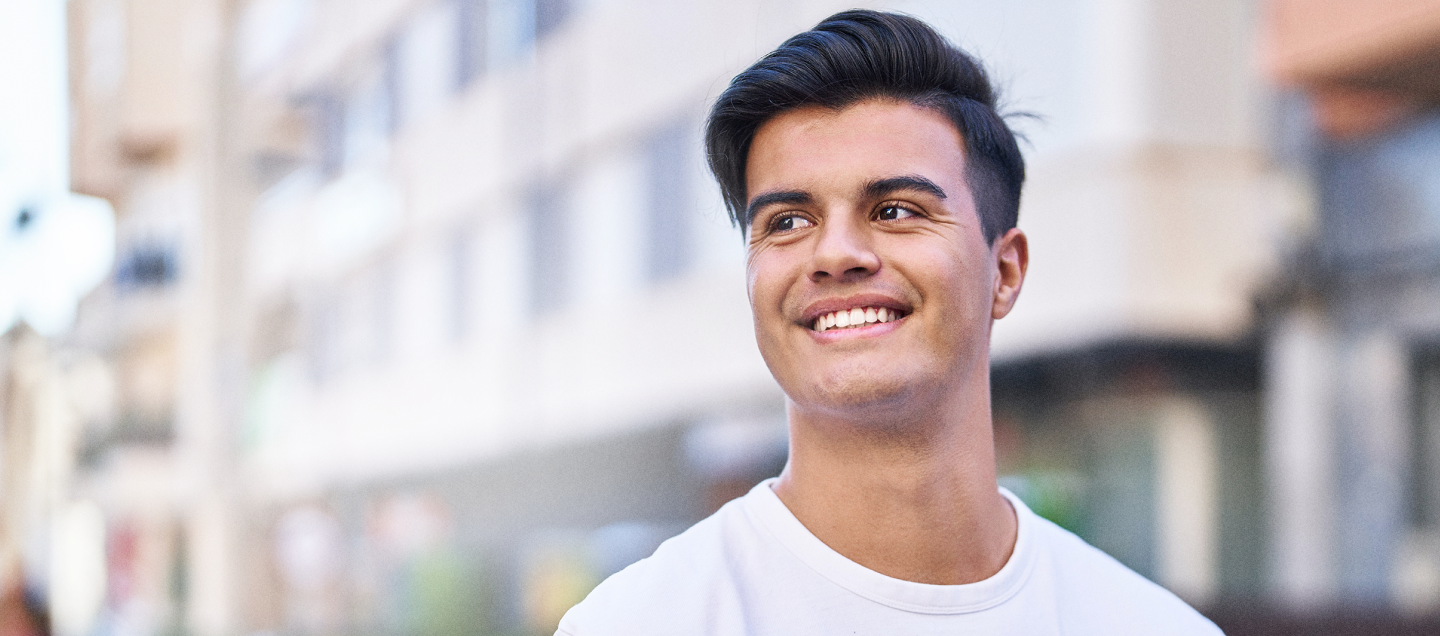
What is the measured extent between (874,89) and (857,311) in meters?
0.29

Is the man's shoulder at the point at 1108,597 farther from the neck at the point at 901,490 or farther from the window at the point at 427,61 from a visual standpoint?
the window at the point at 427,61

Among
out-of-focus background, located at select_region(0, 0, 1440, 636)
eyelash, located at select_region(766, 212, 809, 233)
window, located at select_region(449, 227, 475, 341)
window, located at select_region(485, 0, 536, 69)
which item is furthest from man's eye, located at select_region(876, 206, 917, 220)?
window, located at select_region(449, 227, 475, 341)

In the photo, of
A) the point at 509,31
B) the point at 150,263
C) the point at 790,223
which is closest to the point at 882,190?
the point at 790,223

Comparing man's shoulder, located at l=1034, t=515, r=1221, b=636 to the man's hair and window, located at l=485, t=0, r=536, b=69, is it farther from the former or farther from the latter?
window, located at l=485, t=0, r=536, b=69

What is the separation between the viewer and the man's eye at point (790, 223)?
1754 millimetres

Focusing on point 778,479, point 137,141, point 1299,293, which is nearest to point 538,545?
point 137,141

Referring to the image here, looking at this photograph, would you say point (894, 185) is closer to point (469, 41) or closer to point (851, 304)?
point (851, 304)

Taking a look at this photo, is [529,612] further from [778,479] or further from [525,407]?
[778,479]

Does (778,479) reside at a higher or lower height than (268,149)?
higher

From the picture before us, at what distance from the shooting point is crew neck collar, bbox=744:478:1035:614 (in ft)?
5.62

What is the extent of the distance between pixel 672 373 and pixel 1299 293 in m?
5.50

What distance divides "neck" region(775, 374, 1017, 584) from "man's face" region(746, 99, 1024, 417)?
0.05 meters

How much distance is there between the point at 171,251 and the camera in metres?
15.2

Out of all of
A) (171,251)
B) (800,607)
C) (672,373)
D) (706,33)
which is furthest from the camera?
(171,251)
